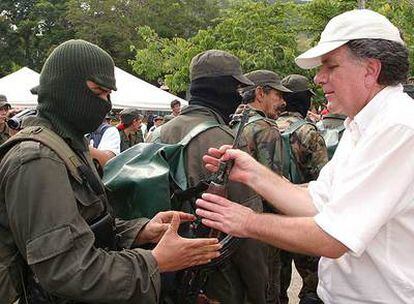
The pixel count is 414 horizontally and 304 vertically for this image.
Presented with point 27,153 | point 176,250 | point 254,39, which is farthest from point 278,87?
point 254,39

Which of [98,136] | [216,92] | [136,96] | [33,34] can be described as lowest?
[33,34]

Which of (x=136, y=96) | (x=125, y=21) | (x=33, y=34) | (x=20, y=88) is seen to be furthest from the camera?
(x=33, y=34)

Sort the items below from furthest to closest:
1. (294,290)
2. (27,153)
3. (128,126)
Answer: (128,126) < (294,290) < (27,153)

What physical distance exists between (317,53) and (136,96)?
504 inches

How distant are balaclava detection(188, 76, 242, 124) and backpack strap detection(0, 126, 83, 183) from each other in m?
1.31

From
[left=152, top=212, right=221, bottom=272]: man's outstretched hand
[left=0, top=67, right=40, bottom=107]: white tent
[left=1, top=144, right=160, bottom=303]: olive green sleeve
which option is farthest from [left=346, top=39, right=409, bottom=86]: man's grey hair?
[left=0, top=67, right=40, bottom=107]: white tent

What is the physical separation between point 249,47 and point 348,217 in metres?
14.5

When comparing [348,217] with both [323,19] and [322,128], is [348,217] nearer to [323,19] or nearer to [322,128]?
[322,128]

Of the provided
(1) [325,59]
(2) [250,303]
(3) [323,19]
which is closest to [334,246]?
(1) [325,59]

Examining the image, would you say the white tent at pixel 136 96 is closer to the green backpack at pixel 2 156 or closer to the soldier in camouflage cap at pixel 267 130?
the soldier in camouflage cap at pixel 267 130

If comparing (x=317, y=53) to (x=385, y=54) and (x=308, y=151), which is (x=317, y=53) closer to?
(x=385, y=54)

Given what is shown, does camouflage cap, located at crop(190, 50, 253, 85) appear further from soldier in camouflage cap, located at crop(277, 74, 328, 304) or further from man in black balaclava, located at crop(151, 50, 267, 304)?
soldier in camouflage cap, located at crop(277, 74, 328, 304)

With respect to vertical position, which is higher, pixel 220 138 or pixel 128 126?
pixel 220 138

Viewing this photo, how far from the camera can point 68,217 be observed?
6.40 ft
